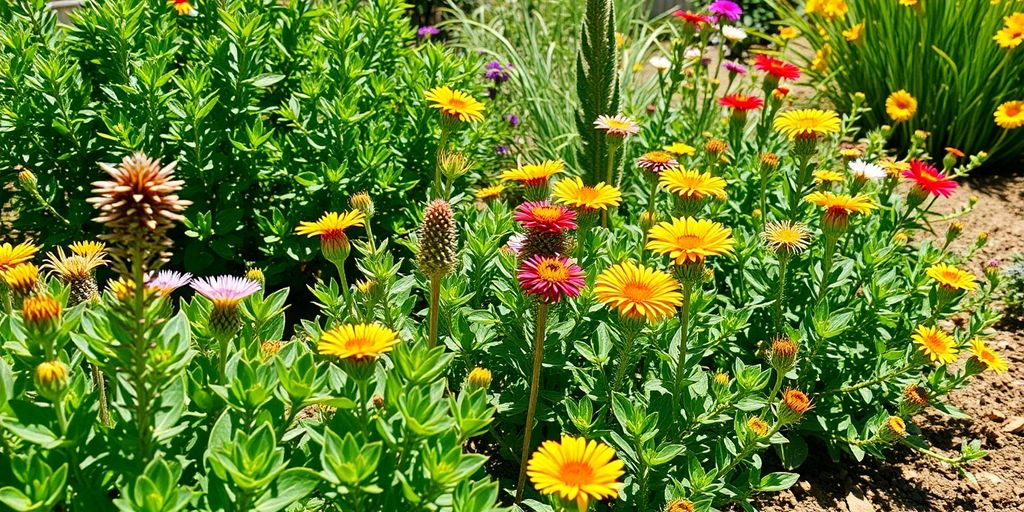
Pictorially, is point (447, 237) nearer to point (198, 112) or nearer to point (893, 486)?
point (198, 112)

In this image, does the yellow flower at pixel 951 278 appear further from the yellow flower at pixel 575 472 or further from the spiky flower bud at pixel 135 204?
the spiky flower bud at pixel 135 204

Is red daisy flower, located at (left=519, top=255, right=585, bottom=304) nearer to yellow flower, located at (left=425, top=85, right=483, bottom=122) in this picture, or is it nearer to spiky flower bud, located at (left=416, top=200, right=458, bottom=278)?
spiky flower bud, located at (left=416, top=200, right=458, bottom=278)

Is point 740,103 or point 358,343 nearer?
point 358,343

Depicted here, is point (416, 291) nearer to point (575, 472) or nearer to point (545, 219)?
point (545, 219)

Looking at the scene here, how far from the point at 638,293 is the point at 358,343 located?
1.98 feet

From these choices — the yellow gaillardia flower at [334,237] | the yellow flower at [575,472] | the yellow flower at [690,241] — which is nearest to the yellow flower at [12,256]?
the yellow gaillardia flower at [334,237]

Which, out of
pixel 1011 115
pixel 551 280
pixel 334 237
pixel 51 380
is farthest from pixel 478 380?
pixel 1011 115

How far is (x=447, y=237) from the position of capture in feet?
5.69

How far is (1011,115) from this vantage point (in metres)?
3.71

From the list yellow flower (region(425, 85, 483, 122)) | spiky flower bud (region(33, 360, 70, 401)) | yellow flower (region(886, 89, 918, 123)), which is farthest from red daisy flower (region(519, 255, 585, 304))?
yellow flower (region(886, 89, 918, 123))

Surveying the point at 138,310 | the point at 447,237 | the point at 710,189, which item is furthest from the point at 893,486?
the point at 138,310

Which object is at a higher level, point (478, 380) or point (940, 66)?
point (478, 380)

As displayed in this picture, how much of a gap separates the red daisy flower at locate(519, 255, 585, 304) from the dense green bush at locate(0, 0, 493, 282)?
120 cm

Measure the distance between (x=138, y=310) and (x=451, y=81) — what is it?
192 centimetres
